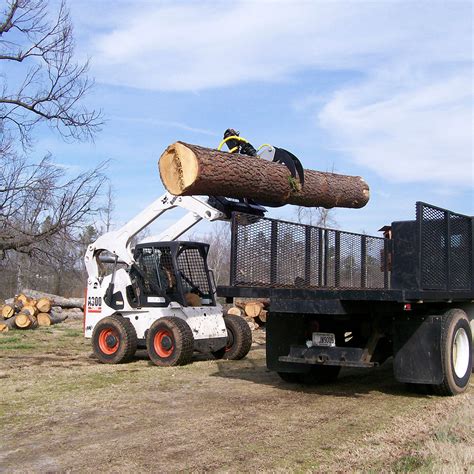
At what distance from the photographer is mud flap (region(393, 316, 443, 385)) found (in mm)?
7461

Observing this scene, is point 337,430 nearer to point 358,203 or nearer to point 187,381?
point 187,381

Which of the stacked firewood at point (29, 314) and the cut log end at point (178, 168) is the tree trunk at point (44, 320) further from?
the cut log end at point (178, 168)

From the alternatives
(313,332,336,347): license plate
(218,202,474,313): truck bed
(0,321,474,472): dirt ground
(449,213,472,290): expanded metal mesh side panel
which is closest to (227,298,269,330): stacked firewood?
(0,321,474,472): dirt ground

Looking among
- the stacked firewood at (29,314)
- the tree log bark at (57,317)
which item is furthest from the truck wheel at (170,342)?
the tree log bark at (57,317)

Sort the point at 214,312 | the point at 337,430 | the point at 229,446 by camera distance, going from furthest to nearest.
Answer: the point at 214,312, the point at 337,430, the point at 229,446

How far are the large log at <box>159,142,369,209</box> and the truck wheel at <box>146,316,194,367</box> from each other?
312 centimetres

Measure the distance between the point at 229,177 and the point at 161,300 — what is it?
4.40 meters

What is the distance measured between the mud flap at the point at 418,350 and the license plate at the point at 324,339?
764mm

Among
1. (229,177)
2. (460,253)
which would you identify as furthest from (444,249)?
(229,177)

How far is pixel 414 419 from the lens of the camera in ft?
21.4

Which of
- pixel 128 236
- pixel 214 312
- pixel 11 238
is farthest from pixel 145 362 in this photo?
pixel 11 238

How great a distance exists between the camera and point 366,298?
7.04m

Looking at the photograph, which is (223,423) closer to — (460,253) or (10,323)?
(460,253)

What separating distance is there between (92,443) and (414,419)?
3259mm
